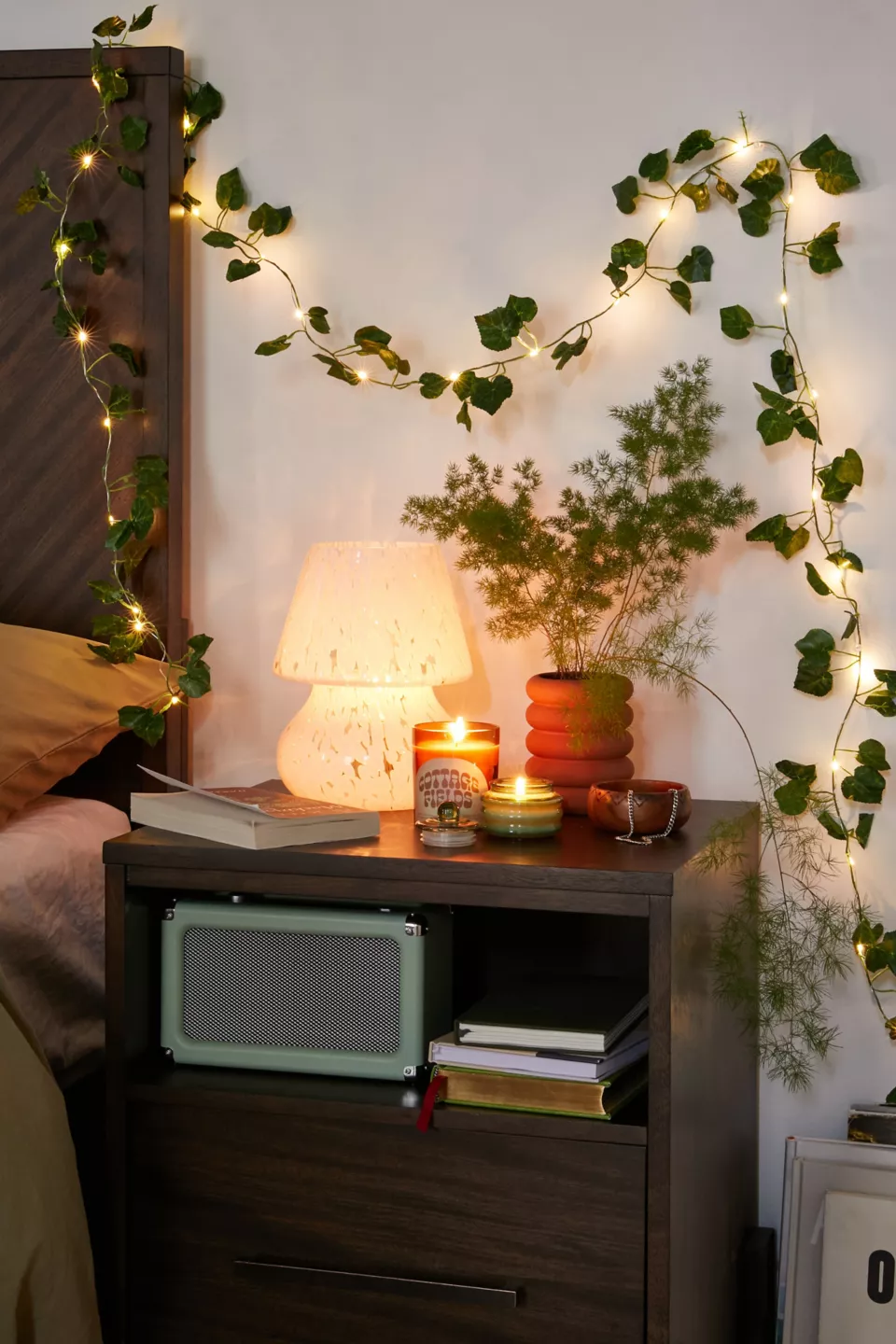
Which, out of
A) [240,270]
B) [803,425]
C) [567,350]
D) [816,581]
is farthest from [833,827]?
[240,270]

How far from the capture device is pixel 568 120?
1.92m

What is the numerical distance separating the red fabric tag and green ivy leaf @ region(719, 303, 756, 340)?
1.05 meters

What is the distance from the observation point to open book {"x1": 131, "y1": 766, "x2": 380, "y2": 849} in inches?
59.3

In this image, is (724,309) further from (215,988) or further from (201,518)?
(215,988)

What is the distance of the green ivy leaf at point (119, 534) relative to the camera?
1.96 m

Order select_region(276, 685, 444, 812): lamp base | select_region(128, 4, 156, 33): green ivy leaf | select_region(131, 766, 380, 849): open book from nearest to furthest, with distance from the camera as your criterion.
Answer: select_region(131, 766, 380, 849): open book → select_region(276, 685, 444, 812): lamp base → select_region(128, 4, 156, 33): green ivy leaf

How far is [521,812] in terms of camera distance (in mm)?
1549

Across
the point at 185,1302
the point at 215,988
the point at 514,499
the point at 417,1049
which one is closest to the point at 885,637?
the point at 514,499

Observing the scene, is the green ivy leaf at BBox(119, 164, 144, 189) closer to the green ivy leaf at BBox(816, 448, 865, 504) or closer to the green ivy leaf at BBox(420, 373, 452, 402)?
the green ivy leaf at BBox(420, 373, 452, 402)

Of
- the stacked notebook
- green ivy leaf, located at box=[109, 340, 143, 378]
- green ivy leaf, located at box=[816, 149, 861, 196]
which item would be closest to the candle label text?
the stacked notebook

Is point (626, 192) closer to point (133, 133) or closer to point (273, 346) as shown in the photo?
point (273, 346)

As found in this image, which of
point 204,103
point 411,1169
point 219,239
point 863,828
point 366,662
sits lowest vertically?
point 411,1169

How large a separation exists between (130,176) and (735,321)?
0.91 meters

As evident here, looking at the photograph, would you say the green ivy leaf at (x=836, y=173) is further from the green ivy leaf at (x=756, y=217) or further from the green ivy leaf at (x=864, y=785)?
the green ivy leaf at (x=864, y=785)
